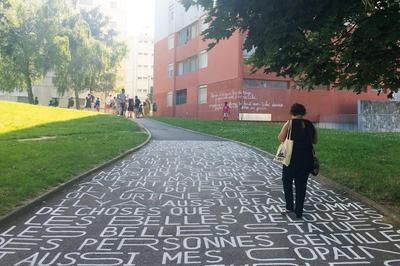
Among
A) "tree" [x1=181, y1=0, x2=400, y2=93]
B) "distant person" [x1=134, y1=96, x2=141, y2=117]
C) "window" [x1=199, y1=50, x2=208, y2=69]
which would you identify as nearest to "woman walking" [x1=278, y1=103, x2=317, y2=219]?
"tree" [x1=181, y1=0, x2=400, y2=93]

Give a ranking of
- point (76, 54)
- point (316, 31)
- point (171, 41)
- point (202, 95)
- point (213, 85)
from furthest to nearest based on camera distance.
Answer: point (171, 41) < point (76, 54) < point (202, 95) < point (213, 85) < point (316, 31)

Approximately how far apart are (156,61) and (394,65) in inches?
1778

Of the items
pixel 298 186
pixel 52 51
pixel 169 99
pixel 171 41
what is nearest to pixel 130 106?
pixel 52 51

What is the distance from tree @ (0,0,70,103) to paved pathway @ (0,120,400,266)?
33772 millimetres

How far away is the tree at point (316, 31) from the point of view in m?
Answer: 6.69

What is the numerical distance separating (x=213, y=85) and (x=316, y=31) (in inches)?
1246

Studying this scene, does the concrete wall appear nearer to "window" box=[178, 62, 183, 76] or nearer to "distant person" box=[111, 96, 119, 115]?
"window" box=[178, 62, 183, 76]

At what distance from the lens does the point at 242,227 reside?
22.7ft

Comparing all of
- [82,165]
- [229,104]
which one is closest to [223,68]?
[229,104]

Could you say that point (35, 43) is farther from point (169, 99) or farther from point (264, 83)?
point (264, 83)

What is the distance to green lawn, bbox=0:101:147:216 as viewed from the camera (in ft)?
29.5

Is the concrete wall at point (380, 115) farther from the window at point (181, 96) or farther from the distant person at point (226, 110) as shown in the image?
the window at point (181, 96)

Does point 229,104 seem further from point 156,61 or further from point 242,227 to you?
point 242,227

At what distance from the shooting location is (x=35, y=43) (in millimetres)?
42312
